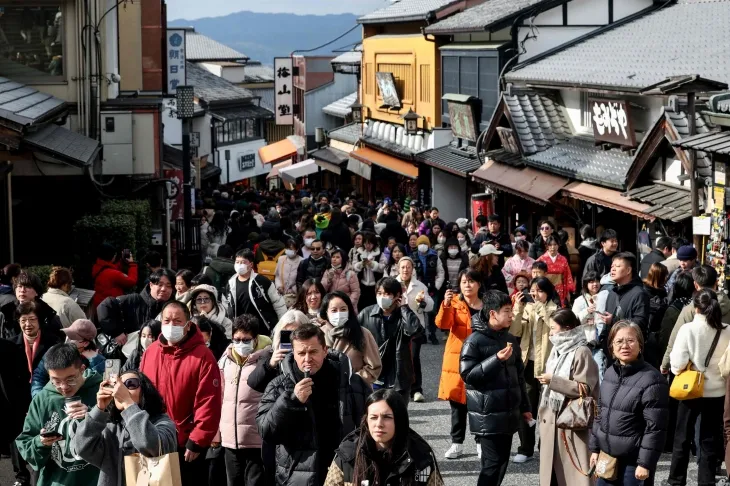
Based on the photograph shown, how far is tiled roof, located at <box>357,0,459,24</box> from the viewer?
35.2m

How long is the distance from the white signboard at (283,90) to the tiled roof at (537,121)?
36012 millimetres

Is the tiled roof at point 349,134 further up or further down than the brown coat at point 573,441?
further down

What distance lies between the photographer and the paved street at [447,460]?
10227 millimetres

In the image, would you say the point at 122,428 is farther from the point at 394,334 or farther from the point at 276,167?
the point at 276,167

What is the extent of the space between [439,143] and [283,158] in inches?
1220

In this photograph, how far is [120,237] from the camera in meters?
17.7

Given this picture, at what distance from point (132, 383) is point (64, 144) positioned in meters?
12.1

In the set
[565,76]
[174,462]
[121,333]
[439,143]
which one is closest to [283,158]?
[439,143]

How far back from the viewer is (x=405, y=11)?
1505 inches

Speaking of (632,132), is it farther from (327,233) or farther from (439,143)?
(439,143)

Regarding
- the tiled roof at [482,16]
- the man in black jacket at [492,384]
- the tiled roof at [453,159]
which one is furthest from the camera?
the tiled roof at [453,159]

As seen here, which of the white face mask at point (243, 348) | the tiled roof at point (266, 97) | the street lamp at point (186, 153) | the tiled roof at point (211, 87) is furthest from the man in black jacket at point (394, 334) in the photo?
the tiled roof at point (266, 97)

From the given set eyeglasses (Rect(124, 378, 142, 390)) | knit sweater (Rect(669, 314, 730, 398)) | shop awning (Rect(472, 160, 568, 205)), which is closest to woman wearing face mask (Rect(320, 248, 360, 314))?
knit sweater (Rect(669, 314, 730, 398))

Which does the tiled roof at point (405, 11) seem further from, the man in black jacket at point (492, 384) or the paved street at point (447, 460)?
the man in black jacket at point (492, 384)
